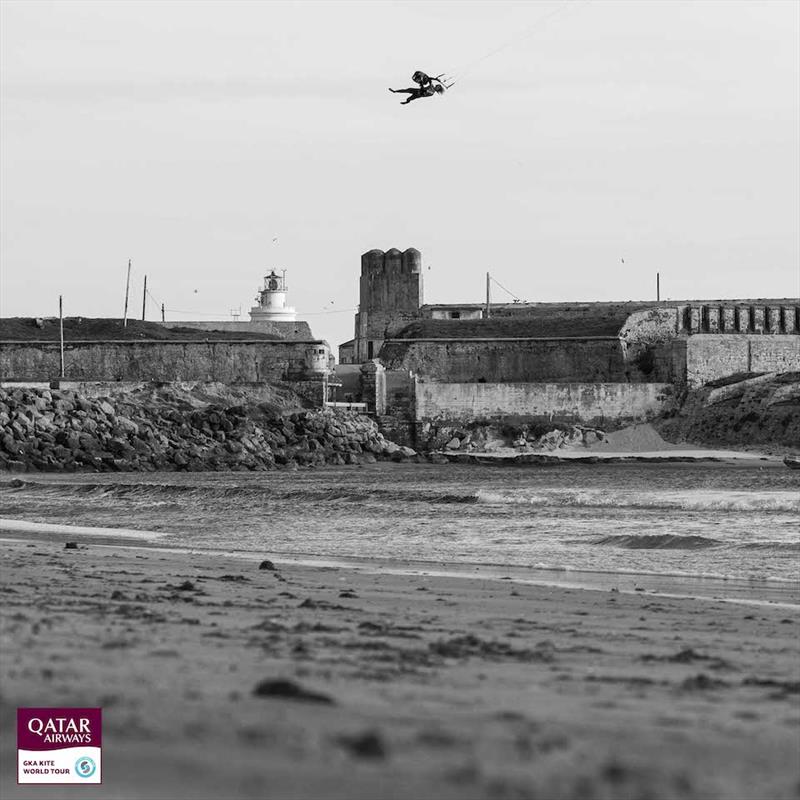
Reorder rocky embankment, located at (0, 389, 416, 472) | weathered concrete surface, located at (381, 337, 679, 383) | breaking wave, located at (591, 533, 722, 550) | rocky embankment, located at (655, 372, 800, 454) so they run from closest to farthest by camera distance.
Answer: breaking wave, located at (591, 533, 722, 550), rocky embankment, located at (0, 389, 416, 472), rocky embankment, located at (655, 372, 800, 454), weathered concrete surface, located at (381, 337, 679, 383)

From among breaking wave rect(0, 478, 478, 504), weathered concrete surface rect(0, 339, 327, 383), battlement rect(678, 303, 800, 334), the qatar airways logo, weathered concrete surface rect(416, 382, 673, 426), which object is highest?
battlement rect(678, 303, 800, 334)

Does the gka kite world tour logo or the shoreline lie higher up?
the gka kite world tour logo

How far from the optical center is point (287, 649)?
576cm

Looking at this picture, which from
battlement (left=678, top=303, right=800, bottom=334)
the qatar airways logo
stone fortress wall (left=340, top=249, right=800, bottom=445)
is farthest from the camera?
battlement (left=678, top=303, right=800, bottom=334)

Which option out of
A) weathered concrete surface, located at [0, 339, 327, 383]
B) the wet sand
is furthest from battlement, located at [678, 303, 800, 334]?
the wet sand

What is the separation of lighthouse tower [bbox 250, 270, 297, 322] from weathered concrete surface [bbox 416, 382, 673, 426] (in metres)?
17.2

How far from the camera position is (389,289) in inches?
2559

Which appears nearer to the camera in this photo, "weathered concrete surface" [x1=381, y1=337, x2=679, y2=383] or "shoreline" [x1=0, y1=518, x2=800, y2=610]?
"shoreline" [x1=0, y1=518, x2=800, y2=610]

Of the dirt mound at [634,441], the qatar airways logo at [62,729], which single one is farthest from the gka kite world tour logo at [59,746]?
the dirt mound at [634,441]

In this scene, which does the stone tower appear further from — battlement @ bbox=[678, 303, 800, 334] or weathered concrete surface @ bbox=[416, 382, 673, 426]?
weathered concrete surface @ bbox=[416, 382, 673, 426]

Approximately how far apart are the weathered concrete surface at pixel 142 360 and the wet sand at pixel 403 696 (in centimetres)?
4674

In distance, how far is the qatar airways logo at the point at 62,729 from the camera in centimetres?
391

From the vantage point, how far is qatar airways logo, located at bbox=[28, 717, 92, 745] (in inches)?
154

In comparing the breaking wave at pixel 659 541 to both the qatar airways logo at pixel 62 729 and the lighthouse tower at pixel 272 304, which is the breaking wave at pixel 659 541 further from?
the lighthouse tower at pixel 272 304
